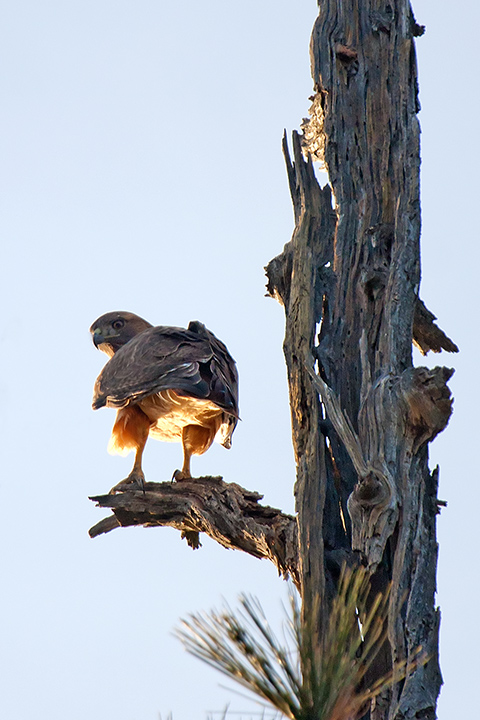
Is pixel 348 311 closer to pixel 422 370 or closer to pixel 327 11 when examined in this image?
pixel 422 370

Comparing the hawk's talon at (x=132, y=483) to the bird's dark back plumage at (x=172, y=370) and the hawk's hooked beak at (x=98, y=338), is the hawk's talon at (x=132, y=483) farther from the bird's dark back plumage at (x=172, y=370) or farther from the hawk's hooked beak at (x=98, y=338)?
the hawk's hooked beak at (x=98, y=338)

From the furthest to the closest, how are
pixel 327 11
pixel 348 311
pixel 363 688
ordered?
pixel 327 11
pixel 348 311
pixel 363 688

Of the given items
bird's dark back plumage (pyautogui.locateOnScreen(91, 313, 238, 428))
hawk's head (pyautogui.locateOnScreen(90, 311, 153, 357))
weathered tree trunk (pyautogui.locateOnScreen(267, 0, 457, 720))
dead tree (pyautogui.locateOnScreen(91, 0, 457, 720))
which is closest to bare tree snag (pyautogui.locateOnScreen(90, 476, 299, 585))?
dead tree (pyautogui.locateOnScreen(91, 0, 457, 720))

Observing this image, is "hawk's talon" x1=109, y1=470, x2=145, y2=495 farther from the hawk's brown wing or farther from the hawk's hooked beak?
the hawk's hooked beak

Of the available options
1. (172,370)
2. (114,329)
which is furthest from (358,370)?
(114,329)

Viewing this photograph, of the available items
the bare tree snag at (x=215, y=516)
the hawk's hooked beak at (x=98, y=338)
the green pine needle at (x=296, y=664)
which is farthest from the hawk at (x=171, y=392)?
the green pine needle at (x=296, y=664)

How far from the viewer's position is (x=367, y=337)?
214 inches

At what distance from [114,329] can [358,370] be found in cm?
375

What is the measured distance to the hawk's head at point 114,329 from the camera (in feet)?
28.8

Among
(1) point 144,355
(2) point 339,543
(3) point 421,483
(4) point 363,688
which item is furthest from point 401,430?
(1) point 144,355

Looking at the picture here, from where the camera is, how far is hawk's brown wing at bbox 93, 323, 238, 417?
678cm

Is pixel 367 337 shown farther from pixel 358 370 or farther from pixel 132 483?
pixel 132 483

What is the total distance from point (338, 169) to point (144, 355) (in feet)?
6.70

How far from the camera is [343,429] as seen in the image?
5.10 m
